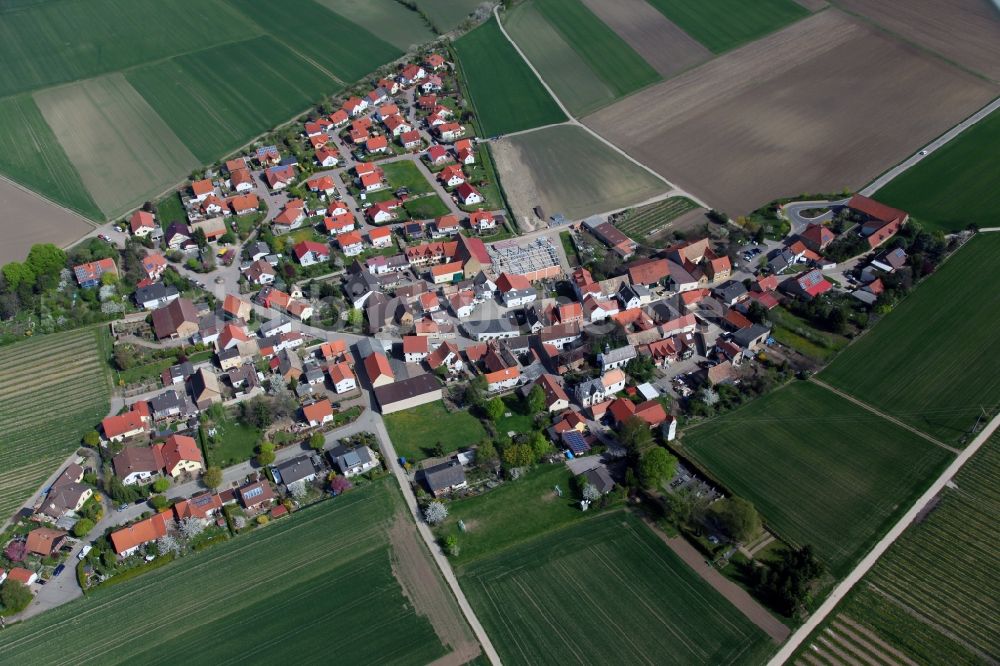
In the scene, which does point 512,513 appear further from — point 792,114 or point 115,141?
point 115,141

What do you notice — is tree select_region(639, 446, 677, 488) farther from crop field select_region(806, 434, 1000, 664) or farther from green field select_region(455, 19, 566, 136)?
green field select_region(455, 19, 566, 136)

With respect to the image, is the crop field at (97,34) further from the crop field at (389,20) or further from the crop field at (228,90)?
the crop field at (389,20)

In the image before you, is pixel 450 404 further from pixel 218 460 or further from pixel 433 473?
pixel 218 460

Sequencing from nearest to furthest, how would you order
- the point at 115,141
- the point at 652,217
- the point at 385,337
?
the point at 385,337 → the point at 652,217 → the point at 115,141

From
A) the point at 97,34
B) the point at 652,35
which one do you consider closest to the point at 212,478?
the point at 97,34

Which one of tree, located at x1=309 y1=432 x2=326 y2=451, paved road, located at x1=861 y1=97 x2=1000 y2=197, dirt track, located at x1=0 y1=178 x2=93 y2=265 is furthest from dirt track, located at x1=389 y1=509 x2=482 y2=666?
paved road, located at x1=861 y1=97 x2=1000 y2=197

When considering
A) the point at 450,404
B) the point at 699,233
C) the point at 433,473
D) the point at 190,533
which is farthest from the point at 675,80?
the point at 190,533

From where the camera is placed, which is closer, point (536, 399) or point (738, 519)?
point (738, 519)
